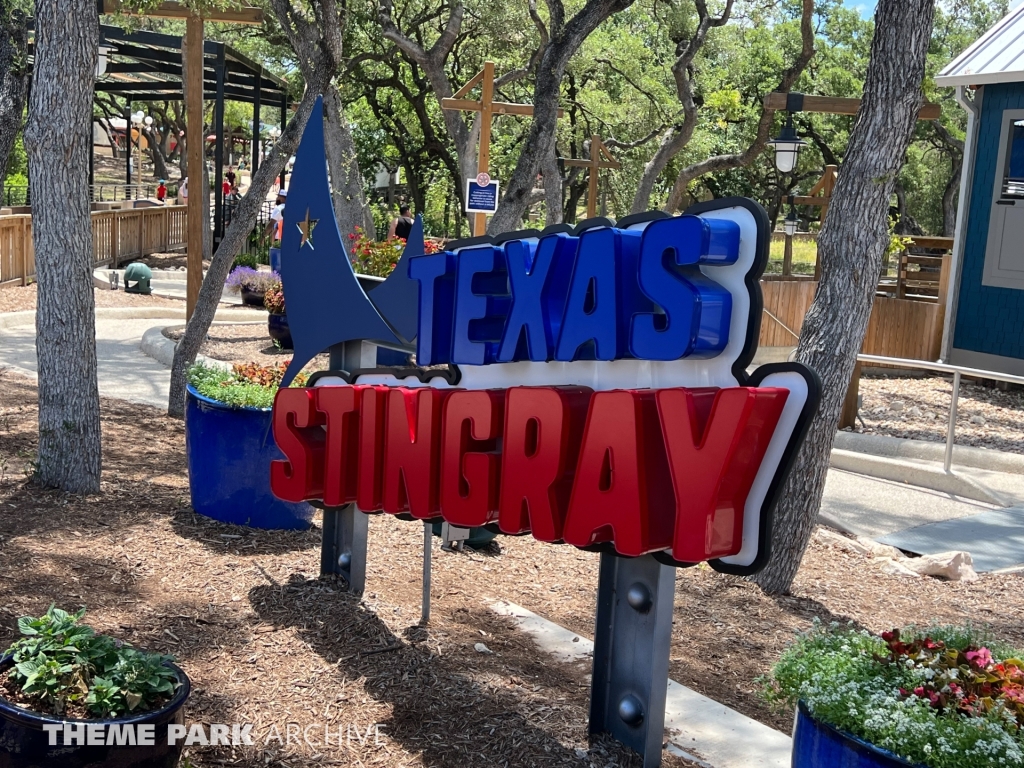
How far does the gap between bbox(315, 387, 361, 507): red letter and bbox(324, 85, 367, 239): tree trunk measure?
14671 millimetres

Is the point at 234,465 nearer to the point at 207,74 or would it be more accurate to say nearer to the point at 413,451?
the point at 413,451

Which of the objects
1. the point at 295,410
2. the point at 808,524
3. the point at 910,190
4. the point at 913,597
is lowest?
the point at 913,597

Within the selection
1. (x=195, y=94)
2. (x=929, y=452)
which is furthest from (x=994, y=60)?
(x=195, y=94)

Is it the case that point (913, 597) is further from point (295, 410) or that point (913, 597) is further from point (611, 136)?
point (611, 136)

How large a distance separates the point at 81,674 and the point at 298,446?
6.68 ft

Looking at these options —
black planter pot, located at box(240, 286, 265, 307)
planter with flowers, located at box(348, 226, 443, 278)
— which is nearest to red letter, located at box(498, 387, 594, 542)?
planter with flowers, located at box(348, 226, 443, 278)

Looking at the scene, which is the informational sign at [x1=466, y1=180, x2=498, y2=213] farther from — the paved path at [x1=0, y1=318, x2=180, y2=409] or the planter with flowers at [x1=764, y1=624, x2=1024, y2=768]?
the planter with flowers at [x1=764, y1=624, x2=1024, y2=768]

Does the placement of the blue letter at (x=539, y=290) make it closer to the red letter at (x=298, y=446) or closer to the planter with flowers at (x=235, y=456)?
the red letter at (x=298, y=446)

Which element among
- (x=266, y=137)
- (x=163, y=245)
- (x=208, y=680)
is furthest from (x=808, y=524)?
(x=266, y=137)

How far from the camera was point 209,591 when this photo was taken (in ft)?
17.1

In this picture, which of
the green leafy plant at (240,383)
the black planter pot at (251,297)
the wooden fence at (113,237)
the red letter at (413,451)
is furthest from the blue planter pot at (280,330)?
the red letter at (413,451)

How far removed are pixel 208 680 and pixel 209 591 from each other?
97cm

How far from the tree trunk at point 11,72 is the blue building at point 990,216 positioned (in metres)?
12.6

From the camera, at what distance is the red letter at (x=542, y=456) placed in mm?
3922
